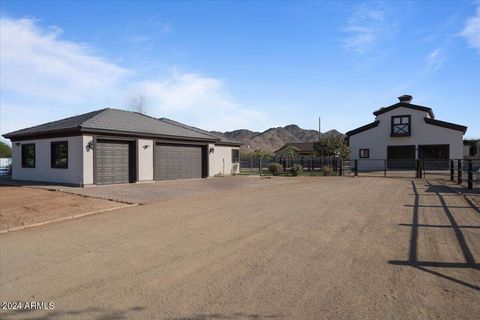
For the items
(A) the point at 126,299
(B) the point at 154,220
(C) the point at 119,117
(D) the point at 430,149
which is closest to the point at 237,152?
(C) the point at 119,117

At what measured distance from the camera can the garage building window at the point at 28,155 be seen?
22.3 m

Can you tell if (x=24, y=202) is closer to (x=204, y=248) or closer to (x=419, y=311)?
(x=204, y=248)

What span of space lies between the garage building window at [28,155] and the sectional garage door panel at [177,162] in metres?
7.11

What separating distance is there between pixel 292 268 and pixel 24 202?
37.0ft

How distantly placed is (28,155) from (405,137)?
3562 cm

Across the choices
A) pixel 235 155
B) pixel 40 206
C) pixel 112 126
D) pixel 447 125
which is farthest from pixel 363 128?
pixel 40 206

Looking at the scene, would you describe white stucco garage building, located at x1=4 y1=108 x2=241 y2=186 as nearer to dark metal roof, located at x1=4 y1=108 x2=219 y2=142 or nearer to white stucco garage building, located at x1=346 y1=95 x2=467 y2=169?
dark metal roof, located at x1=4 y1=108 x2=219 y2=142

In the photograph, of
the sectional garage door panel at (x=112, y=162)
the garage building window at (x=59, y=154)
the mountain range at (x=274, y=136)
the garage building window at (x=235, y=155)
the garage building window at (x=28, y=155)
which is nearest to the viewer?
the sectional garage door panel at (x=112, y=162)

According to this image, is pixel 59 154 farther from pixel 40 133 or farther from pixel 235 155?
pixel 235 155

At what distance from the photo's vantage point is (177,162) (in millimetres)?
24516

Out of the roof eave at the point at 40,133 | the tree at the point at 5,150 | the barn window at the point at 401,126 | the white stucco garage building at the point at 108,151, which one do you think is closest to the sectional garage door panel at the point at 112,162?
the white stucco garage building at the point at 108,151

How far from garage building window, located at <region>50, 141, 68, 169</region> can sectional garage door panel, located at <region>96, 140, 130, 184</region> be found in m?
1.77

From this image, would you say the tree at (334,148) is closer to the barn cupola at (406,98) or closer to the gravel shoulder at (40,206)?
the barn cupola at (406,98)

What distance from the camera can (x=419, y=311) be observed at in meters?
4.24
